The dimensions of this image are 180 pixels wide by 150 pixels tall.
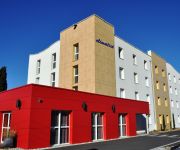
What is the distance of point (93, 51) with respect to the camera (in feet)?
77.7

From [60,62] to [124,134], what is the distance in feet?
41.0

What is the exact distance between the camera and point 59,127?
49.6 ft

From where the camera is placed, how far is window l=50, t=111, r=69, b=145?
48.7ft

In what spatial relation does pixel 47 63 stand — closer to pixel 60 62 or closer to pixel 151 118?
pixel 60 62

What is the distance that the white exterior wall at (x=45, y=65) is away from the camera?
29.2m

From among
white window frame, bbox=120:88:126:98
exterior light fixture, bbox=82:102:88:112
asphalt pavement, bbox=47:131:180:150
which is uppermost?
white window frame, bbox=120:88:126:98

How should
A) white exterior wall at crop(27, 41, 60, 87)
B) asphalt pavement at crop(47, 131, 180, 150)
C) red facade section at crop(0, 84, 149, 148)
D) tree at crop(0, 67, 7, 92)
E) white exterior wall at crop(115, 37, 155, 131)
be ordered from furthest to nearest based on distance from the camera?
tree at crop(0, 67, 7, 92) < white exterior wall at crop(27, 41, 60, 87) < white exterior wall at crop(115, 37, 155, 131) < asphalt pavement at crop(47, 131, 180, 150) < red facade section at crop(0, 84, 149, 148)

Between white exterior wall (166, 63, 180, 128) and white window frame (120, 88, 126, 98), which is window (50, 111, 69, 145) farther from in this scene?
white exterior wall (166, 63, 180, 128)

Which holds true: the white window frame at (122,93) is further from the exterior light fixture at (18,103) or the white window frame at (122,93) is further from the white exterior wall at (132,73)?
the exterior light fixture at (18,103)

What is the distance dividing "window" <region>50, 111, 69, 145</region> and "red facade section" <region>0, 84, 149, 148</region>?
379 mm

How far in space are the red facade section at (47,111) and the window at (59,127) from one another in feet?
1.24

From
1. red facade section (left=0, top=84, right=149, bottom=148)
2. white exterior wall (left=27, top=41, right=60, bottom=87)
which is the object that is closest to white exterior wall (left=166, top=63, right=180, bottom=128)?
white exterior wall (left=27, top=41, right=60, bottom=87)

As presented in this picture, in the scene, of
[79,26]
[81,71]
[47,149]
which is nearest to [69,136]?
[47,149]

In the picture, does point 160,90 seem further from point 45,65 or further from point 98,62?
point 45,65
